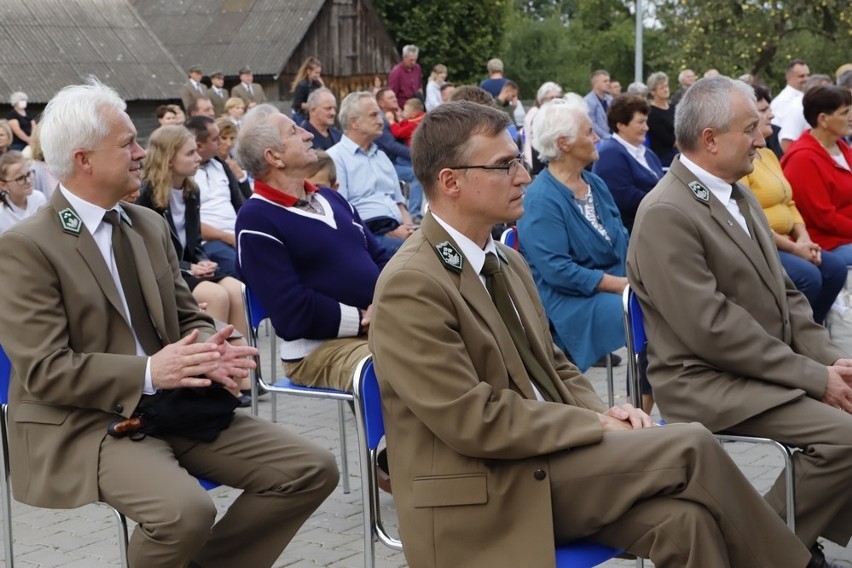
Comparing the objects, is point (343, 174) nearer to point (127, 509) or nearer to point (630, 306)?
point (630, 306)

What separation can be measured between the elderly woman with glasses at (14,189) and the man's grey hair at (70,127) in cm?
384

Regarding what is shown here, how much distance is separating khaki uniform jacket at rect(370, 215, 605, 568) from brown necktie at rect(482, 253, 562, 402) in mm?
127

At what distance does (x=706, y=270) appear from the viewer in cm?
416

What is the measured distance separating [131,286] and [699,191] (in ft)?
6.59

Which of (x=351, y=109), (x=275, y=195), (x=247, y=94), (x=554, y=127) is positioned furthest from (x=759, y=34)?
(x=275, y=195)

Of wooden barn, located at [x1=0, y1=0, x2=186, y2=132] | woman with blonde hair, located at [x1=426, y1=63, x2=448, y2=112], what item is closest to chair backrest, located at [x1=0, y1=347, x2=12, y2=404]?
woman with blonde hair, located at [x1=426, y1=63, x2=448, y2=112]

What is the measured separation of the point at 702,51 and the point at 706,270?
33585 mm

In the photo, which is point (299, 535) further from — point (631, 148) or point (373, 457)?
point (631, 148)

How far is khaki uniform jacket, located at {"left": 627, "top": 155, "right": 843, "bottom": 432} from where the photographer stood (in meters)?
4.09

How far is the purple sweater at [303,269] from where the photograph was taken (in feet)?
16.8

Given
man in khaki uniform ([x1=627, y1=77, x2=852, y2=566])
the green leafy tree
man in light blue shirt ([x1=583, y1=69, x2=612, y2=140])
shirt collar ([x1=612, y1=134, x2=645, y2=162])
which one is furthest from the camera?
the green leafy tree

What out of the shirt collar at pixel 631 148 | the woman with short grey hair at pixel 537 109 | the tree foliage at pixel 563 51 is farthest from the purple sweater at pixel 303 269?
the tree foliage at pixel 563 51

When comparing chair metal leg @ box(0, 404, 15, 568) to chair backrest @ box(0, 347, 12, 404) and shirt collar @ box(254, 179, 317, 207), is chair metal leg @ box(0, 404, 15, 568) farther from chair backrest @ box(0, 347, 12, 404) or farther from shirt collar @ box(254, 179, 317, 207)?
shirt collar @ box(254, 179, 317, 207)

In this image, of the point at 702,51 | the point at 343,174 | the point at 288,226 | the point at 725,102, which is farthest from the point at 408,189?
the point at 702,51
